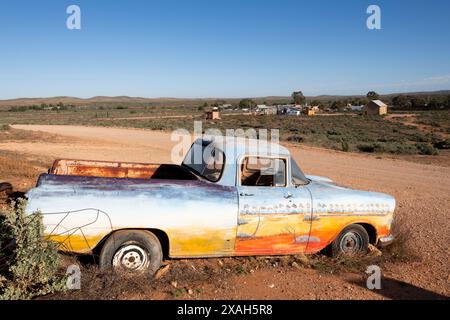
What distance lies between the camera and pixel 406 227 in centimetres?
713

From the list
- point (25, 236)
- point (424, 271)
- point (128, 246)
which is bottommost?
point (424, 271)

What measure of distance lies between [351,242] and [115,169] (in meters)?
3.67

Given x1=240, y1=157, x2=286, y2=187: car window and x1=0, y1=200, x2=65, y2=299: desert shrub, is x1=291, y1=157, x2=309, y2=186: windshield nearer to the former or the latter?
x1=240, y1=157, x2=286, y2=187: car window

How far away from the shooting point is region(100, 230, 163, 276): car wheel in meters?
4.40

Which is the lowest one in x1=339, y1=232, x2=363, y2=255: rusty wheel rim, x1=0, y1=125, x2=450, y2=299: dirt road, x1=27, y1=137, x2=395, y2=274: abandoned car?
x1=0, y1=125, x2=450, y2=299: dirt road

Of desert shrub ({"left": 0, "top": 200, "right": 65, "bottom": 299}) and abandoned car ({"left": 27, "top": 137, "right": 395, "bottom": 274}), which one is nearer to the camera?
desert shrub ({"left": 0, "top": 200, "right": 65, "bottom": 299})

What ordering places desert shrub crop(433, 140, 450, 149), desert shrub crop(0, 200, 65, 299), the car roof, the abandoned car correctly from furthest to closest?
desert shrub crop(433, 140, 450, 149), the car roof, the abandoned car, desert shrub crop(0, 200, 65, 299)

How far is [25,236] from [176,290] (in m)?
1.63

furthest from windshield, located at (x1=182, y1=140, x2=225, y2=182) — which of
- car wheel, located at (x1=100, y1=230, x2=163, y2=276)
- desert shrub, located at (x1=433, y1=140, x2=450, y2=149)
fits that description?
desert shrub, located at (x1=433, y1=140, x2=450, y2=149)

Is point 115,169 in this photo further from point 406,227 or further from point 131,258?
point 406,227

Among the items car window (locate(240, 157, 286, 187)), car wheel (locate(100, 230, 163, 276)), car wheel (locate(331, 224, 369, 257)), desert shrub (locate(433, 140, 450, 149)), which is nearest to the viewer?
car wheel (locate(100, 230, 163, 276))

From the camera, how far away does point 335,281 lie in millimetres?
4848

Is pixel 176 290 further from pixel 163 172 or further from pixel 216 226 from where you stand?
pixel 163 172
